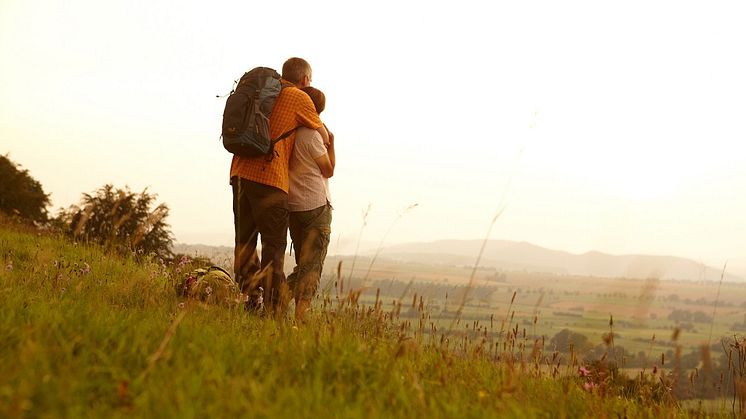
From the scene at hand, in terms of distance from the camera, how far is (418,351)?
4.00 meters

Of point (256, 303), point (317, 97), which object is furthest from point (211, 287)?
point (317, 97)

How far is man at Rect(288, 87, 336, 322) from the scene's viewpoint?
5.91 m

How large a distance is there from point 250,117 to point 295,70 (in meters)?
0.83

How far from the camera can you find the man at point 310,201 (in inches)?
233

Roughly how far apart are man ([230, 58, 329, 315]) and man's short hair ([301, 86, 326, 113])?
87 mm

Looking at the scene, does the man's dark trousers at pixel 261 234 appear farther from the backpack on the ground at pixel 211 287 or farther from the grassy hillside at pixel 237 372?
the grassy hillside at pixel 237 372

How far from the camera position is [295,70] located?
605cm

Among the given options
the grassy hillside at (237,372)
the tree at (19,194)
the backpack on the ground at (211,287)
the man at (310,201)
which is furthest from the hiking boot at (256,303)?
the tree at (19,194)

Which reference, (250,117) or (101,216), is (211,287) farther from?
(101,216)

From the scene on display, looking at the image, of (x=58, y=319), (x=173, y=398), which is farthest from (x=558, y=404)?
(x=58, y=319)

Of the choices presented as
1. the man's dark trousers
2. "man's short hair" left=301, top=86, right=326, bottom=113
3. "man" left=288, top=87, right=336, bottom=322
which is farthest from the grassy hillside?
"man's short hair" left=301, top=86, right=326, bottom=113

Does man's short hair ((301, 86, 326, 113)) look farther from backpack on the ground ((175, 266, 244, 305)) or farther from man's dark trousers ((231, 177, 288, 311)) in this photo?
backpack on the ground ((175, 266, 244, 305))

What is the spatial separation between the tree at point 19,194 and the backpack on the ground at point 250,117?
17.1 m

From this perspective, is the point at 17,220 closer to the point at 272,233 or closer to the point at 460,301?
the point at 272,233
